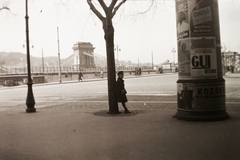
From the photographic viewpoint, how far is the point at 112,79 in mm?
9070

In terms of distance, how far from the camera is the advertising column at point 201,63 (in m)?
7.24

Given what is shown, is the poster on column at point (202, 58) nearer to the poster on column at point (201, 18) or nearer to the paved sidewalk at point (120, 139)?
the poster on column at point (201, 18)

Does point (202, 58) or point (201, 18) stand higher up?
point (201, 18)

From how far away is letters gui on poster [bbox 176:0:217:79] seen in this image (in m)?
7.26

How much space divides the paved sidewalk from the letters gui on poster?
4.33ft

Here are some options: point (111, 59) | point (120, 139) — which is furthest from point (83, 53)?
point (120, 139)

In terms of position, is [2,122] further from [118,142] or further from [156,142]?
[156,142]

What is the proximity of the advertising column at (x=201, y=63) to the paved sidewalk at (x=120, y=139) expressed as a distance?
420 mm

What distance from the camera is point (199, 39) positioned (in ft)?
23.9

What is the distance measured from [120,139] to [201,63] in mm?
3019

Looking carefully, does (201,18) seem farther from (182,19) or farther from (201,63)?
(201,63)

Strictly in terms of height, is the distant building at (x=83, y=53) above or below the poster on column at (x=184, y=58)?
above

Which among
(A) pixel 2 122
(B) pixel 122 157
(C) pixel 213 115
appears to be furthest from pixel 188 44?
(A) pixel 2 122

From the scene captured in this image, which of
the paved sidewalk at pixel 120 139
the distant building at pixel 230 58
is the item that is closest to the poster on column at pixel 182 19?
the paved sidewalk at pixel 120 139
